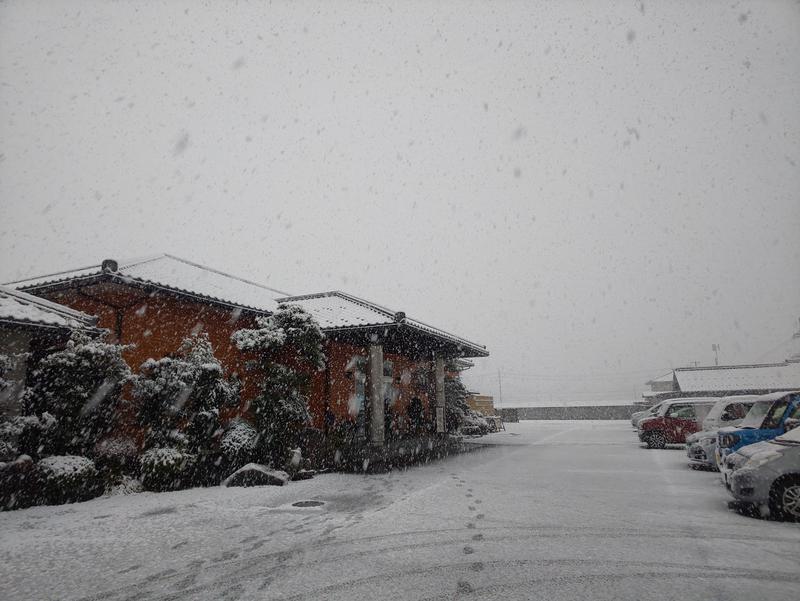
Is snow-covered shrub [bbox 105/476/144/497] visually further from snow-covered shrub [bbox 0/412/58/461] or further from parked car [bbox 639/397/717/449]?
parked car [bbox 639/397/717/449]

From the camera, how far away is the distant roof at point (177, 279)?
38.0 ft

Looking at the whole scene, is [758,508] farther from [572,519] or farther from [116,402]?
[116,402]

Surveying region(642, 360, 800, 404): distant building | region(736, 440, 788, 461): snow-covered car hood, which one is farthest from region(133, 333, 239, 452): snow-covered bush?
region(642, 360, 800, 404): distant building

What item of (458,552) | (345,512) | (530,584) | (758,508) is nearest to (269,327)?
(345,512)

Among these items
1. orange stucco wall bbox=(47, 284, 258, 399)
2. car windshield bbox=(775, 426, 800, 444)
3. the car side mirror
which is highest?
orange stucco wall bbox=(47, 284, 258, 399)

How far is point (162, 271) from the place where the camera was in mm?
13852

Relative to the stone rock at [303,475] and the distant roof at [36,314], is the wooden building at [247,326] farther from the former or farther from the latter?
the stone rock at [303,475]

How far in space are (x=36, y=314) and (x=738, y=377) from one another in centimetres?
4216

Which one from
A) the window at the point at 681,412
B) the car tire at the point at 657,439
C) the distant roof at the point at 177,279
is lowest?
the car tire at the point at 657,439

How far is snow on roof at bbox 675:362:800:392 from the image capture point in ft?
108

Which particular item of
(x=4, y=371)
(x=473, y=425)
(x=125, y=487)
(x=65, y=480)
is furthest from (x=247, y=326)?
(x=473, y=425)

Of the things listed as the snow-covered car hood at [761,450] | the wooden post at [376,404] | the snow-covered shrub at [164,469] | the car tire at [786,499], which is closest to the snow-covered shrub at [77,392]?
the snow-covered shrub at [164,469]

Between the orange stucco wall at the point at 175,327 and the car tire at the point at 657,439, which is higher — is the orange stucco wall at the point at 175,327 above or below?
above

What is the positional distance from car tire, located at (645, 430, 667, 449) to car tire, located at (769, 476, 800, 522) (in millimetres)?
11274
